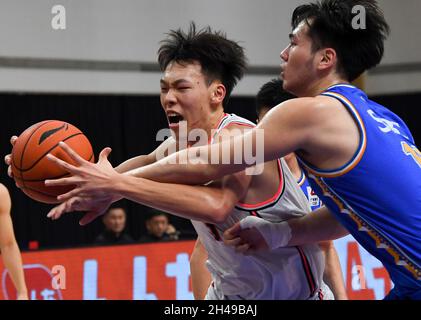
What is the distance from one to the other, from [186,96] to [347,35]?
95 cm

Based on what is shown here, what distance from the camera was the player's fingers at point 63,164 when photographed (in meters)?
3.18

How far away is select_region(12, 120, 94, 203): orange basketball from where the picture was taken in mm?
3473

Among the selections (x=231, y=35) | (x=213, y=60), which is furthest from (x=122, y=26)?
(x=213, y=60)

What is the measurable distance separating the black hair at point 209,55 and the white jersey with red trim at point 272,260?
362mm

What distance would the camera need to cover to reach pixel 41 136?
3.59m

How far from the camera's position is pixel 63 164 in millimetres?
3215

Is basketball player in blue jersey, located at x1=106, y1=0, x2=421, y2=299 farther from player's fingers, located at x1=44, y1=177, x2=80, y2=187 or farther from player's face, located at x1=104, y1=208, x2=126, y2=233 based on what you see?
player's face, located at x1=104, y1=208, x2=126, y2=233

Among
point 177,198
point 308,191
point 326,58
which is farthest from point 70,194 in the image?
point 308,191

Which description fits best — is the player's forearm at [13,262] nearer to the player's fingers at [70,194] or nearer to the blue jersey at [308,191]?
the blue jersey at [308,191]

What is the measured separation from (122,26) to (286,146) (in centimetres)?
867

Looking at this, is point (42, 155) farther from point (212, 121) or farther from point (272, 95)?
point (272, 95)

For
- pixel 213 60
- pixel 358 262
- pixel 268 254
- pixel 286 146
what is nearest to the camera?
pixel 286 146

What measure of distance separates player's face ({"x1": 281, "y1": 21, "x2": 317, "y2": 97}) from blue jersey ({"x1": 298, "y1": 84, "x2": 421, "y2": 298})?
1.00 feet
